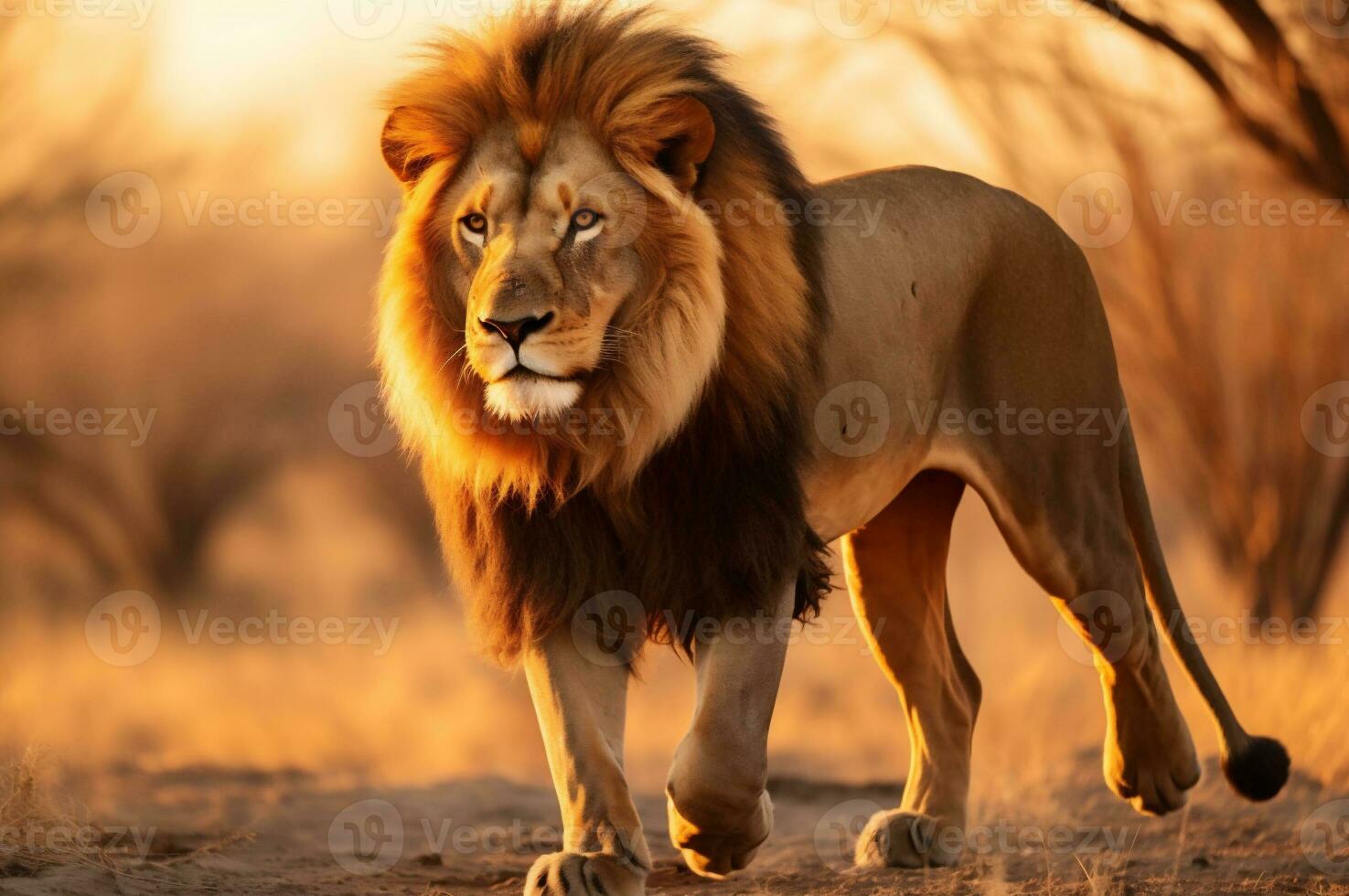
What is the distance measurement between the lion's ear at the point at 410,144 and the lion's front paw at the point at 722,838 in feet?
4.92

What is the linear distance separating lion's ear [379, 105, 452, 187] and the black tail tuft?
2898mm

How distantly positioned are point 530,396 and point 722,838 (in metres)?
1.05

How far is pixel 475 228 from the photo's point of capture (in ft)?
12.6

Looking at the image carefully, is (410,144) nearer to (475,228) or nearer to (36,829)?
(475,228)

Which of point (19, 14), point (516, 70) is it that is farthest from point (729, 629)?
point (19, 14)

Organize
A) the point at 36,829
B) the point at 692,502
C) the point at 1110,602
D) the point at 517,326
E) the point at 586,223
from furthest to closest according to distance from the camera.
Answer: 1. the point at 1110,602
2. the point at 36,829
3. the point at 692,502
4. the point at 586,223
5. the point at 517,326

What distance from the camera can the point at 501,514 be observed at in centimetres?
404

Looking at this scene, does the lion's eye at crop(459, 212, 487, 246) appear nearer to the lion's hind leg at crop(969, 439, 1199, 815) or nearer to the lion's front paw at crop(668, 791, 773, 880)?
the lion's front paw at crop(668, 791, 773, 880)

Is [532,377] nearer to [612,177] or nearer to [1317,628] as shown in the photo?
[612,177]

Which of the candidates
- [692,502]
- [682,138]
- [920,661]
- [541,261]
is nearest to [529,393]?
[541,261]

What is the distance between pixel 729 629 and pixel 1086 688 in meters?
4.76

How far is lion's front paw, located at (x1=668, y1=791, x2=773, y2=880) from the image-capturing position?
387cm

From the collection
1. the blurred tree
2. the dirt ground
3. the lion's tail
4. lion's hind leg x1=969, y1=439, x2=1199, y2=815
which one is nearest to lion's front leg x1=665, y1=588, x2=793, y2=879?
the dirt ground

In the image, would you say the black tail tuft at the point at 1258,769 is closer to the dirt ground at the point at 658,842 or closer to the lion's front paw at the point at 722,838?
the dirt ground at the point at 658,842
